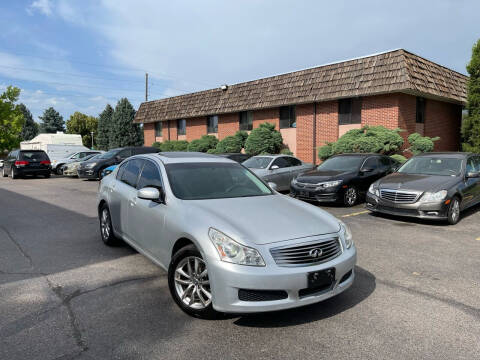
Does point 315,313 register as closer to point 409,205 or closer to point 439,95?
point 409,205

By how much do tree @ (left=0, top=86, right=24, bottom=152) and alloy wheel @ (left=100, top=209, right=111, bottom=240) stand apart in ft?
79.1

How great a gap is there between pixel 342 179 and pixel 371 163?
1682 millimetres

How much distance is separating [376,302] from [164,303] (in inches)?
86.5

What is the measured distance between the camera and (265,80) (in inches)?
875

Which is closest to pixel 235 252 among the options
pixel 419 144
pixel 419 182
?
pixel 419 182

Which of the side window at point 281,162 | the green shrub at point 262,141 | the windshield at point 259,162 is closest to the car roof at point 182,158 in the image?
the windshield at point 259,162

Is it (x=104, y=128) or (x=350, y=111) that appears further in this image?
(x=104, y=128)

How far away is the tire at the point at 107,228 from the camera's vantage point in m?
5.71

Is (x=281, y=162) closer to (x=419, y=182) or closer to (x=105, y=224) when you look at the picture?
(x=419, y=182)

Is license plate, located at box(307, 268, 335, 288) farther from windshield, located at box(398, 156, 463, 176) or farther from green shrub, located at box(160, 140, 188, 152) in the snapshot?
green shrub, located at box(160, 140, 188, 152)

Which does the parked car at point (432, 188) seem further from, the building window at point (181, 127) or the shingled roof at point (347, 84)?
the building window at point (181, 127)

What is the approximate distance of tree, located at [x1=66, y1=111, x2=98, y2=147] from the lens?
230 feet

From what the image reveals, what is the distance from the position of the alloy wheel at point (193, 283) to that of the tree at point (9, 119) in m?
27.1

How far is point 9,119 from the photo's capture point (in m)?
26.0
